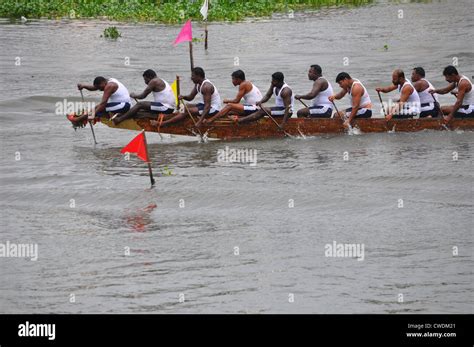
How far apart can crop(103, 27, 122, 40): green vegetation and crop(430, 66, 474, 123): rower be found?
1454cm

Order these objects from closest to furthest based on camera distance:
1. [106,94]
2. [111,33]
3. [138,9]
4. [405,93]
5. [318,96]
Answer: [106,94] < [405,93] < [318,96] < [111,33] < [138,9]

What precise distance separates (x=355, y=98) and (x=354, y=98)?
0.12 feet

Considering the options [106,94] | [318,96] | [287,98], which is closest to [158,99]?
[106,94]

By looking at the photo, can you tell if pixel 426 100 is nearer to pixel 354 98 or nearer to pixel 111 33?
pixel 354 98

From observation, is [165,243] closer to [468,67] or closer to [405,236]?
[405,236]

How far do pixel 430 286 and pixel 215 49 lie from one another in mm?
20304

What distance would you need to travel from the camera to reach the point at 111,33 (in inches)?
1294

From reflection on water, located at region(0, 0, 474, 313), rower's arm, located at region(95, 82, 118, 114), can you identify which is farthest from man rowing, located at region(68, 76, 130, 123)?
reflection on water, located at region(0, 0, 474, 313)

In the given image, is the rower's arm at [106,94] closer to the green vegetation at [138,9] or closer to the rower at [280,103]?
the rower at [280,103]

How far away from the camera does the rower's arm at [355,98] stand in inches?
807

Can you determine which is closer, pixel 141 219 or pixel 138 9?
pixel 141 219

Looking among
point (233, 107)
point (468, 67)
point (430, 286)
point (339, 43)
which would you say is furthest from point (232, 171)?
point (339, 43)

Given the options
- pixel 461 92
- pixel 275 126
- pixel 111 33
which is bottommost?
pixel 275 126

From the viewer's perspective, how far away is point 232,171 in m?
18.5
